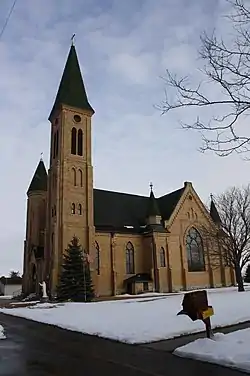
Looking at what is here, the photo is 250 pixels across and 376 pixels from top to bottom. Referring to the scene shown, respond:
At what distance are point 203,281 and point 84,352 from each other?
40.5 metres

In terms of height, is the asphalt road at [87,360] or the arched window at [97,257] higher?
the arched window at [97,257]

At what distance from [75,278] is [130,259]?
984 cm

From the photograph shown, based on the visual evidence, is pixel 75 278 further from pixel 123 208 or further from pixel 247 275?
pixel 247 275

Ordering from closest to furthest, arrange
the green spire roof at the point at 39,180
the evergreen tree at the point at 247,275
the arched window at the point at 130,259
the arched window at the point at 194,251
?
the arched window at the point at 130,259 → the arched window at the point at 194,251 → the green spire roof at the point at 39,180 → the evergreen tree at the point at 247,275

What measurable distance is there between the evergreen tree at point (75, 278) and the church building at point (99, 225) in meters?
1.63

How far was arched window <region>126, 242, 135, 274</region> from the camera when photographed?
1704 inches

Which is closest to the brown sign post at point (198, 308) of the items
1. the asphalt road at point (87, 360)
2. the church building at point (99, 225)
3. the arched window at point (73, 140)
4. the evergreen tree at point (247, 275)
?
the asphalt road at point (87, 360)

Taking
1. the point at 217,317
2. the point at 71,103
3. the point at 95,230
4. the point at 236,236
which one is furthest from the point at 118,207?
the point at 217,317

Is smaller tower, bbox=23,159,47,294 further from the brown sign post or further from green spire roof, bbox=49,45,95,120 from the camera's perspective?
the brown sign post

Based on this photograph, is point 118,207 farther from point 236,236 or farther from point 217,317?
point 217,317

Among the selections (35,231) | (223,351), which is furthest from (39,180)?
(223,351)

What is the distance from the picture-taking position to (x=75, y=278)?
116ft

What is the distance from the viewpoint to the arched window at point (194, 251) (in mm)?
47031

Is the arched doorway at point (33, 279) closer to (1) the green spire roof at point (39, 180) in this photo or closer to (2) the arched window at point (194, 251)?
(1) the green spire roof at point (39, 180)
